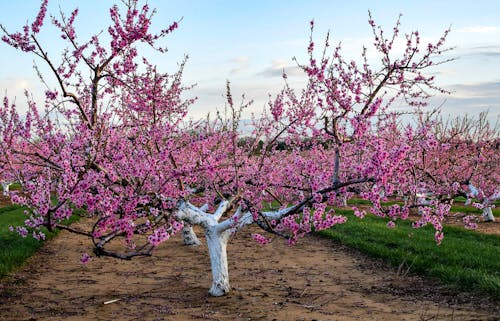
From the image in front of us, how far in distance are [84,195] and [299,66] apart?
15.4 feet

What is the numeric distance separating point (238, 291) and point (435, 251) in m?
5.52

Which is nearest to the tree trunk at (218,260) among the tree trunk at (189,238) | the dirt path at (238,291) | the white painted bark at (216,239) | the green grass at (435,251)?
the white painted bark at (216,239)

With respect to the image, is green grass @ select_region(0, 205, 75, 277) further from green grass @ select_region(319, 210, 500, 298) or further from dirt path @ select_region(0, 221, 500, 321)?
green grass @ select_region(319, 210, 500, 298)

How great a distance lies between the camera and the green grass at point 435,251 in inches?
351

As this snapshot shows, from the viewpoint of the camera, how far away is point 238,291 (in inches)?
343

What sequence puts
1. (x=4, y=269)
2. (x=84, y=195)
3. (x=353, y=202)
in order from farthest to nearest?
1. (x=353, y=202)
2. (x=4, y=269)
3. (x=84, y=195)

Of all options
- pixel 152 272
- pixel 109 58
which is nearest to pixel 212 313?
pixel 152 272

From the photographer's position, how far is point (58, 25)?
25.9ft

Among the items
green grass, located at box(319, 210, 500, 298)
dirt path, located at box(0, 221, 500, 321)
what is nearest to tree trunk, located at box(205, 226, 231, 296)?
dirt path, located at box(0, 221, 500, 321)

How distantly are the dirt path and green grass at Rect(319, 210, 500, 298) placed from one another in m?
0.39

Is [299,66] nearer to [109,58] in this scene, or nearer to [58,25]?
[109,58]

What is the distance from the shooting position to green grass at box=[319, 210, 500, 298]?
8906 millimetres

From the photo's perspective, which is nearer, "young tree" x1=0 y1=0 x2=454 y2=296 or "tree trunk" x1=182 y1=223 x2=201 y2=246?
Answer: "young tree" x1=0 y1=0 x2=454 y2=296

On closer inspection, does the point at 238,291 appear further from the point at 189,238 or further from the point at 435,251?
the point at 435,251
